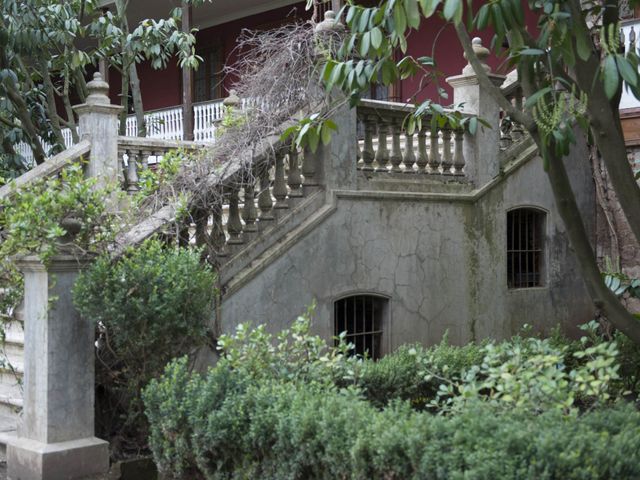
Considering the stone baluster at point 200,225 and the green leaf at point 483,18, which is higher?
the green leaf at point 483,18

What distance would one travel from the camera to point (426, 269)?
9.98 meters

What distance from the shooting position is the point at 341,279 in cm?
909

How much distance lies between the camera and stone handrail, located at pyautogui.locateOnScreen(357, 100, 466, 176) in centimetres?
952

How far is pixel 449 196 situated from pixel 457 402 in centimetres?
536

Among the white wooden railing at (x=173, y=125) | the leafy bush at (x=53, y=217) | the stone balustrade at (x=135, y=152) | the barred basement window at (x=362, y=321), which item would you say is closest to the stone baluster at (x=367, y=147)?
the barred basement window at (x=362, y=321)

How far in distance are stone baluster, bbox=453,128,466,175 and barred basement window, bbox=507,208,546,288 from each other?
1.06m

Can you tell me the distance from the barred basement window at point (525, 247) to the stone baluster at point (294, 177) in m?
3.50

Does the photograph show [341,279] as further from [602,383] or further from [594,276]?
[602,383]

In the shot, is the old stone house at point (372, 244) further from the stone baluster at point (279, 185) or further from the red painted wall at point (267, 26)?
the red painted wall at point (267, 26)

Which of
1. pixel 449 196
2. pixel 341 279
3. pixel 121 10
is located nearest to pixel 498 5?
pixel 341 279

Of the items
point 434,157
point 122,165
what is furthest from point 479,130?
point 122,165

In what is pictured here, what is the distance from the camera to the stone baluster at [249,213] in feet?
→ 26.8

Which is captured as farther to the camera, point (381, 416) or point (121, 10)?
point (121, 10)

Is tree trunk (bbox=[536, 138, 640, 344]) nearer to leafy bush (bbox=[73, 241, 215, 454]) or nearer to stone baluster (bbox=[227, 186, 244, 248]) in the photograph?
leafy bush (bbox=[73, 241, 215, 454])
